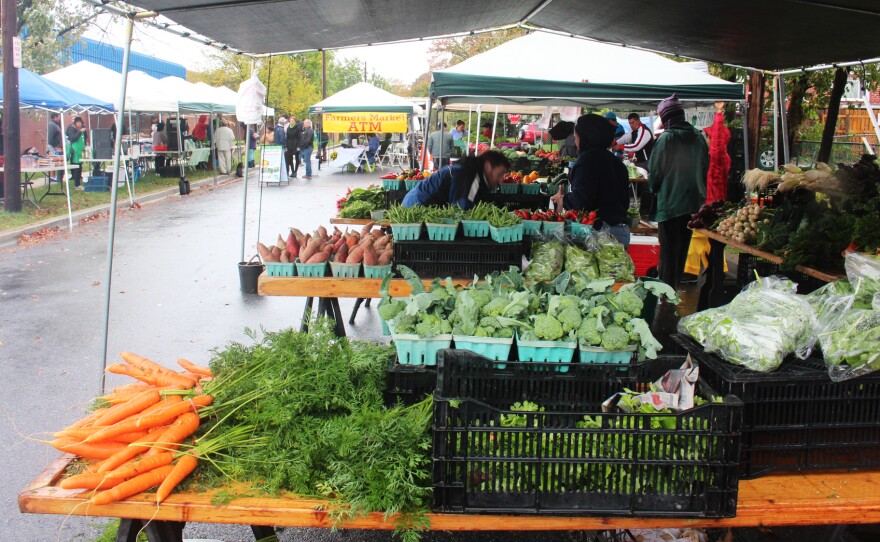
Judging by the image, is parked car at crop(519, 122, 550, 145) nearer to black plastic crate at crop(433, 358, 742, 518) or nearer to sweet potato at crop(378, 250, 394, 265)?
sweet potato at crop(378, 250, 394, 265)

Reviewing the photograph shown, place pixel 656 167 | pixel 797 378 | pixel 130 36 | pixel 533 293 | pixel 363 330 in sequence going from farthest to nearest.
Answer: pixel 656 167, pixel 363 330, pixel 130 36, pixel 533 293, pixel 797 378

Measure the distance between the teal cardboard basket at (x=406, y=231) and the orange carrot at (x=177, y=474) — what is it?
9.63 ft

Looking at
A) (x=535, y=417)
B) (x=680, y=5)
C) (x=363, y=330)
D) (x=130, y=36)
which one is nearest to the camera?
(x=535, y=417)

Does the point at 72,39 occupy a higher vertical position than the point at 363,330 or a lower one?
higher

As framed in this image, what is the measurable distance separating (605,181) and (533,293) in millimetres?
3506

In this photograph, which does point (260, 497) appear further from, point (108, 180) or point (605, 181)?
point (108, 180)

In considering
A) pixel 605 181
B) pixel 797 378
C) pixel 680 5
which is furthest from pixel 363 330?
pixel 797 378

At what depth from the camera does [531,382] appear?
9.48ft

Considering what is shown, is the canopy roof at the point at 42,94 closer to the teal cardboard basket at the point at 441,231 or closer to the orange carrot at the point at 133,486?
the teal cardboard basket at the point at 441,231

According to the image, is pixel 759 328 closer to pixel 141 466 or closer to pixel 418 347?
pixel 418 347

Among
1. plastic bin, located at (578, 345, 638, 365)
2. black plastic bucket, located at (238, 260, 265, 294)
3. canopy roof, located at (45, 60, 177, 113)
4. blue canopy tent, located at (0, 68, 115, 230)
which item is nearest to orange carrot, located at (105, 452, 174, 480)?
plastic bin, located at (578, 345, 638, 365)

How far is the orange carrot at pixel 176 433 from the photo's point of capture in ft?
8.80

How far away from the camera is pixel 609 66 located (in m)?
8.17

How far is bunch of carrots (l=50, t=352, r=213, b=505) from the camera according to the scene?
8.31 ft
